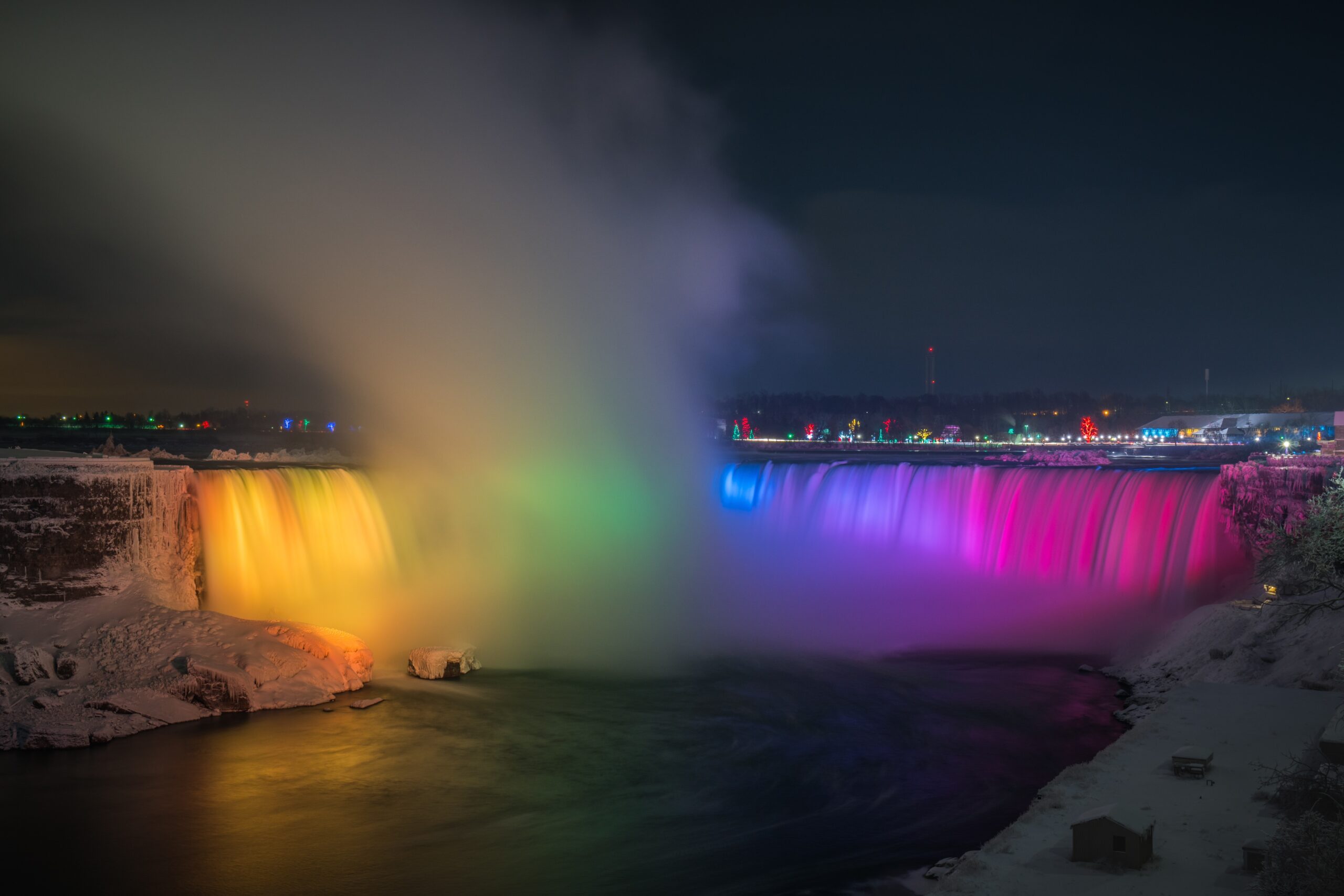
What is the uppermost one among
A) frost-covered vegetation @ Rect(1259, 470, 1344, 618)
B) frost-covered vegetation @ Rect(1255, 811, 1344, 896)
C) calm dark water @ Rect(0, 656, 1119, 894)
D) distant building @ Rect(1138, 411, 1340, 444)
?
distant building @ Rect(1138, 411, 1340, 444)

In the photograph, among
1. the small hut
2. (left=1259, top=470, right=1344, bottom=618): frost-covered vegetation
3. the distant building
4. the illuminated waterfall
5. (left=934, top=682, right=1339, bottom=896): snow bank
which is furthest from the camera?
the distant building

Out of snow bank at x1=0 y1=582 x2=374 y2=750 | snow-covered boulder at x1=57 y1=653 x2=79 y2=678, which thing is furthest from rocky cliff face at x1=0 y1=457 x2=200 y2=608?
snow-covered boulder at x1=57 y1=653 x2=79 y2=678

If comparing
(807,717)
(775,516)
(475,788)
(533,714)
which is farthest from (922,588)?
(475,788)

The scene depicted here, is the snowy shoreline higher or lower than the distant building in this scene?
lower

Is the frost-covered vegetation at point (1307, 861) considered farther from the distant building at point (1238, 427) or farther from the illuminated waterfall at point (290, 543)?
the distant building at point (1238, 427)

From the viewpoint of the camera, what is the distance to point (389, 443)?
33406 mm

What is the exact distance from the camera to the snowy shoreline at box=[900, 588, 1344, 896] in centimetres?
840

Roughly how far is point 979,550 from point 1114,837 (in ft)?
68.2

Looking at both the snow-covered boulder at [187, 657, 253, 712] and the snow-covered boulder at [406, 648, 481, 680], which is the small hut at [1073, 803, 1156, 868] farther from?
the snow-covered boulder at [187, 657, 253, 712]

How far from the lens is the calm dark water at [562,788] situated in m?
11.0

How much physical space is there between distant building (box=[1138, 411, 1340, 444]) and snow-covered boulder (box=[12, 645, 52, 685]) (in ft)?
228

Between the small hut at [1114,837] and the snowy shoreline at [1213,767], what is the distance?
11 centimetres

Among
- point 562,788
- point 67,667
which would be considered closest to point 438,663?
point 67,667

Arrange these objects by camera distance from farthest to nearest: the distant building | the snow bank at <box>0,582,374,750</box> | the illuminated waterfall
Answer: the distant building < the illuminated waterfall < the snow bank at <box>0,582,374,750</box>
